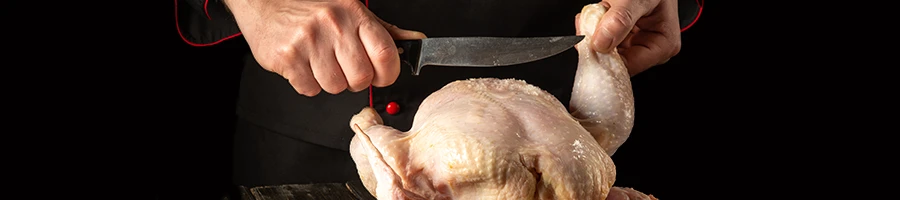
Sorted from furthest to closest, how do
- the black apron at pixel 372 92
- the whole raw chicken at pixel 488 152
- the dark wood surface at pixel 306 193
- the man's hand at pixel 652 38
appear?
the black apron at pixel 372 92 → the man's hand at pixel 652 38 → the dark wood surface at pixel 306 193 → the whole raw chicken at pixel 488 152

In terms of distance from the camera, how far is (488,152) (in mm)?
1284

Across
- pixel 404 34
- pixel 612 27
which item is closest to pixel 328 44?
pixel 404 34

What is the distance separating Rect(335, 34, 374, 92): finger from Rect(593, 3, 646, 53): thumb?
54 centimetres

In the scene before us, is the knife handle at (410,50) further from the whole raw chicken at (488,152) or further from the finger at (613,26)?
the finger at (613,26)

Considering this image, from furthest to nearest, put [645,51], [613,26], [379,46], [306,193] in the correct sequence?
[645,51], [306,193], [613,26], [379,46]

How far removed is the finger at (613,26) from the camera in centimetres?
180

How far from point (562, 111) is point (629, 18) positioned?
1.31 feet

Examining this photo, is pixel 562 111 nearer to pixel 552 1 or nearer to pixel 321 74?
pixel 321 74

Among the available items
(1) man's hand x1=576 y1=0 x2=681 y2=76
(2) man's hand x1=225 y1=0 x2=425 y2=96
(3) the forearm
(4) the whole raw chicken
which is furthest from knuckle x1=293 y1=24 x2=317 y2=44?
(1) man's hand x1=576 y1=0 x2=681 y2=76

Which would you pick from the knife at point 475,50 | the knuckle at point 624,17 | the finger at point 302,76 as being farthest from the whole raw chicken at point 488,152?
the knuckle at point 624,17

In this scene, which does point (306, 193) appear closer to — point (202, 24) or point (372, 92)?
point (372, 92)

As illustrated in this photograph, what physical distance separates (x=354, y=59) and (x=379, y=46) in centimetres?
6

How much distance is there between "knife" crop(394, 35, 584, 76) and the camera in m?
1.67

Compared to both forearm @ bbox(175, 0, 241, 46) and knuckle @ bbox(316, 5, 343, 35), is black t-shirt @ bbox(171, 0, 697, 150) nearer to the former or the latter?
forearm @ bbox(175, 0, 241, 46)
